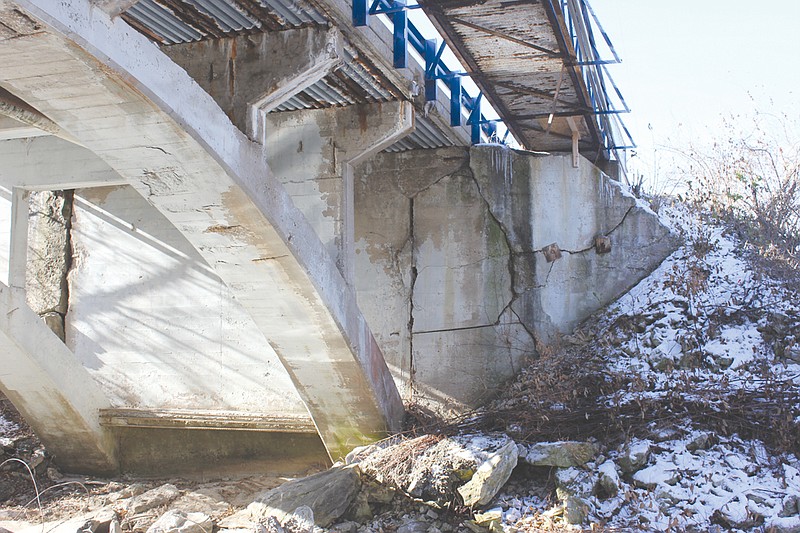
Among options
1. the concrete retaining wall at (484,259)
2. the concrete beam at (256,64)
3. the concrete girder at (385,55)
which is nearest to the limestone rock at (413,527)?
the concrete retaining wall at (484,259)

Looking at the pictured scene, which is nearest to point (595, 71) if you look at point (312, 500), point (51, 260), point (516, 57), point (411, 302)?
point (516, 57)

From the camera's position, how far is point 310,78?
6.27 meters

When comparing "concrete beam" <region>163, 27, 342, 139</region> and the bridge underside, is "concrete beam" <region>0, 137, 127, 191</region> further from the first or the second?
"concrete beam" <region>163, 27, 342, 139</region>

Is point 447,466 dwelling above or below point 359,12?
below

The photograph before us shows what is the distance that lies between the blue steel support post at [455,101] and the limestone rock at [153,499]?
4.71 metres

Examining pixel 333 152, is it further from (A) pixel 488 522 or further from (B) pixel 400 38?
(A) pixel 488 522

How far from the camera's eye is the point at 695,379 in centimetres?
761

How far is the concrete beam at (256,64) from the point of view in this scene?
6090 mm

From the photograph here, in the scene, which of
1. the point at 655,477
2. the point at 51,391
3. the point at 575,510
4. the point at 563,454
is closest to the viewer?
the point at 575,510

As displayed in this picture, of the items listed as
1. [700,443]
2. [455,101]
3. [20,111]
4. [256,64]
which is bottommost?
[700,443]

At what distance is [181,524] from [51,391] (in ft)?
9.22

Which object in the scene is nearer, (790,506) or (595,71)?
(790,506)

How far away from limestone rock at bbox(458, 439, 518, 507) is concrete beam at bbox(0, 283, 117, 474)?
4.74 meters

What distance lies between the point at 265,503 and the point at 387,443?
56.4 inches
